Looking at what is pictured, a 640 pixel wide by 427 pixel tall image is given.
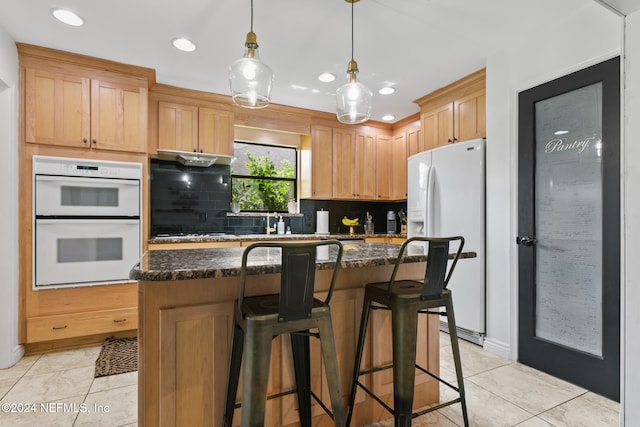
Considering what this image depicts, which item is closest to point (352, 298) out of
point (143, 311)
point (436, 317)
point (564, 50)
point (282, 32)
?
point (436, 317)

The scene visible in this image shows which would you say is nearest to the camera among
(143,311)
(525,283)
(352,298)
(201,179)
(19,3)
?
(143,311)

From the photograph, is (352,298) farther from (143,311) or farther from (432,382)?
(143,311)

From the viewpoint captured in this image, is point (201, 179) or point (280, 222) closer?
point (201, 179)

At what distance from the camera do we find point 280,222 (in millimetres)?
4410

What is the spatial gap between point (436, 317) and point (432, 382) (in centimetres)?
40

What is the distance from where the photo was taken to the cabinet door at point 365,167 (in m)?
4.68

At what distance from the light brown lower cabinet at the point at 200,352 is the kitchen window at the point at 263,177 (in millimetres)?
2876

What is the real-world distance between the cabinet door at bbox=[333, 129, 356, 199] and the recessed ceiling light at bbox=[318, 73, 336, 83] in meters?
1.13

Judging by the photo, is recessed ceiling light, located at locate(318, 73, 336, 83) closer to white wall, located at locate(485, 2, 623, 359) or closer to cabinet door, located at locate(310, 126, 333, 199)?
cabinet door, located at locate(310, 126, 333, 199)

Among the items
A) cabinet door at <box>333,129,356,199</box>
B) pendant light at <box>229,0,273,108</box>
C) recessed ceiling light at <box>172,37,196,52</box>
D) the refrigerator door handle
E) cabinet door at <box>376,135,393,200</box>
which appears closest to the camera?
pendant light at <box>229,0,273,108</box>

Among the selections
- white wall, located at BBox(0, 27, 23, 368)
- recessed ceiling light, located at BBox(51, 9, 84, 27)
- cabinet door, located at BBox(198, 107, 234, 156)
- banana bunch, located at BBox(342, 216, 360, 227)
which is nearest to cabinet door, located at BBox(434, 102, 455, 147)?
banana bunch, located at BBox(342, 216, 360, 227)

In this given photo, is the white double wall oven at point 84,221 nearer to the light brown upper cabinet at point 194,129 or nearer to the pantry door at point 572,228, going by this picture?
the light brown upper cabinet at point 194,129

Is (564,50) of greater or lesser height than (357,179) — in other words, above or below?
above

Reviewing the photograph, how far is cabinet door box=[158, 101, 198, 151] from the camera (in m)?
3.56
